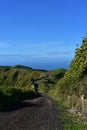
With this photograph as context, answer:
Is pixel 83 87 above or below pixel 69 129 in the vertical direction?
above

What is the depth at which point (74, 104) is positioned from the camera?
5384 cm

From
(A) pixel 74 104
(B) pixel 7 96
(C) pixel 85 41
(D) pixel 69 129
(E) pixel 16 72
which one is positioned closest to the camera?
(D) pixel 69 129

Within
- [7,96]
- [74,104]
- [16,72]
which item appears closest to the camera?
[74,104]

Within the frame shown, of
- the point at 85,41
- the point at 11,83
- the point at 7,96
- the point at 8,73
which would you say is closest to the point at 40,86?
the point at 11,83

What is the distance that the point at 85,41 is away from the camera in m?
37.1

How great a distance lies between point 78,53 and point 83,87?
775 centimetres

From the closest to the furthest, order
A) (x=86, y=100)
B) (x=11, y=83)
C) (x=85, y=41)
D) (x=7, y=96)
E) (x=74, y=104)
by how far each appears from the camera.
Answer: (x=85, y=41) < (x=86, y=100) < (x=74, y=104) < (x=7, y=96) < (x=11, y=83)

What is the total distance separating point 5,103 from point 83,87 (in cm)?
1250

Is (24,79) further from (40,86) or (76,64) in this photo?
(76,64)

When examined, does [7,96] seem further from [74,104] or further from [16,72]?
[16,72]

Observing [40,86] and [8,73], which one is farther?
[8,73]

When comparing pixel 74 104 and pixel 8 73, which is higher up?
pixel 8 73

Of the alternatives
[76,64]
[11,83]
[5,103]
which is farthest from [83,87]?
[11,83]

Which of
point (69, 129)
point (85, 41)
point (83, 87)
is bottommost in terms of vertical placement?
point (69, 129)
